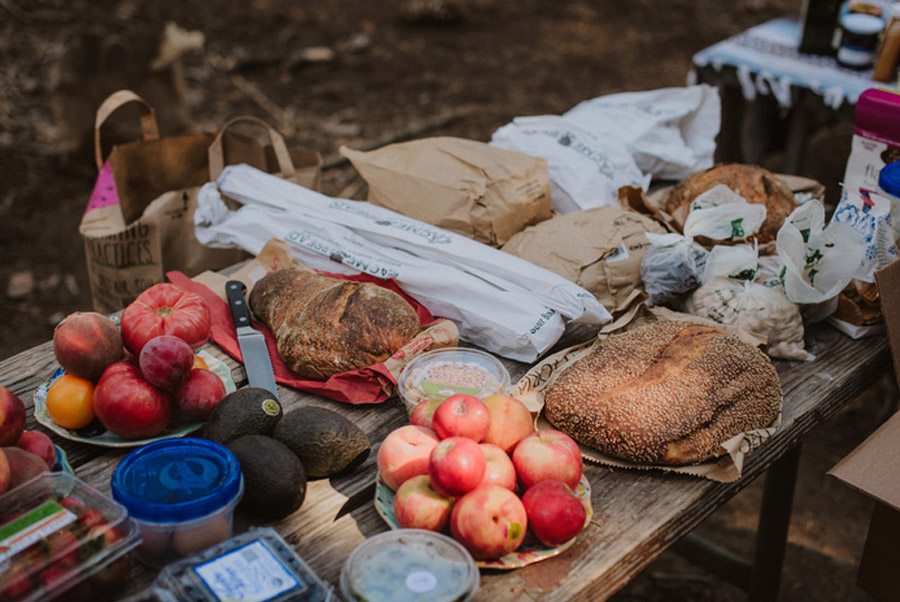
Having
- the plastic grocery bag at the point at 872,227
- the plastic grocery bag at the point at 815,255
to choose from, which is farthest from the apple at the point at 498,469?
the plastic grocery bag at the point at 872,227

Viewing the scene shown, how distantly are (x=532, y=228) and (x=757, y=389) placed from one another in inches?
28.9

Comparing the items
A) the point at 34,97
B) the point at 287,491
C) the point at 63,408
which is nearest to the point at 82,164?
the point at 34,97

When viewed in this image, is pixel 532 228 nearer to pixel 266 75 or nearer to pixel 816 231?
pixel 816 231

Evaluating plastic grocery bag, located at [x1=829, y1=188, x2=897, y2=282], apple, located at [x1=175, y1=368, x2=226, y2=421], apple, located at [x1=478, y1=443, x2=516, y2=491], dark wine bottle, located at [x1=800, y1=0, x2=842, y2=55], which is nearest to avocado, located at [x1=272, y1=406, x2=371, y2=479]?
apple, located at [x1=175, y1=368, x2=226, y2=421]

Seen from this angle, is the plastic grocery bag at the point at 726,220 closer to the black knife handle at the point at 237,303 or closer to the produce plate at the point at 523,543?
the produce plate at the point at 523,543

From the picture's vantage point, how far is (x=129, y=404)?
4.89 ft

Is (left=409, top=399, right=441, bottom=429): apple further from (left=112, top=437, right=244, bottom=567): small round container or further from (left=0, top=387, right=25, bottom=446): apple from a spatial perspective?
(left=0, top=387, right=25, bottom=446): apple

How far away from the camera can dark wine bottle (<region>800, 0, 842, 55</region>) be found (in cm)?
341

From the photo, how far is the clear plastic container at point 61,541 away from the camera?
1162 mm

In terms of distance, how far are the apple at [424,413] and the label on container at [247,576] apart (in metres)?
0.36

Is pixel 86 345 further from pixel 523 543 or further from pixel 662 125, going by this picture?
pixel 662 125

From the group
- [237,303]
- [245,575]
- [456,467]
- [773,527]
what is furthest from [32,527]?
[773,527]

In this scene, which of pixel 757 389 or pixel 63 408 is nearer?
pixel 63 408

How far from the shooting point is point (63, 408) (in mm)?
1562
